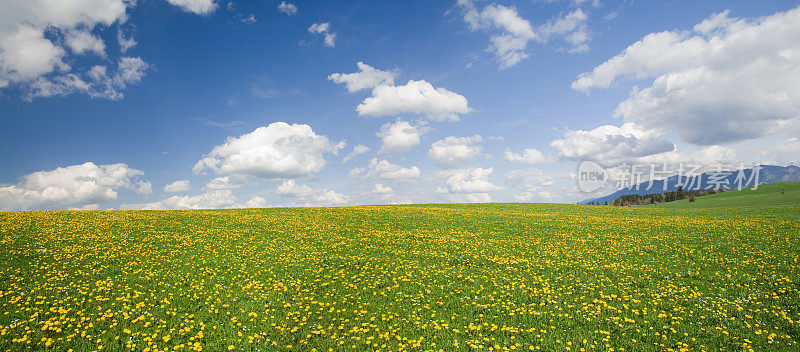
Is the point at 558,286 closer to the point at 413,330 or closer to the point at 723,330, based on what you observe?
the point at 723,330

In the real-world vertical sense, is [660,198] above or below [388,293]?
below

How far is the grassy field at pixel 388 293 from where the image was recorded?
35.7ft

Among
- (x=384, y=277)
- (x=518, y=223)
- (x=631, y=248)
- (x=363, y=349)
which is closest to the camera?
(x=363, y=349)

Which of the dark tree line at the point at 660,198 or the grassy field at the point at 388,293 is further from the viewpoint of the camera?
the dark tree line at the point at 660,198

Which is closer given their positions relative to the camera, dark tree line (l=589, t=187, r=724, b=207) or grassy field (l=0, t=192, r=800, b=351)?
grassy field (l=0, t=192, r=800, b=351)

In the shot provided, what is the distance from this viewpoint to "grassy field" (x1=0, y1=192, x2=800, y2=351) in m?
10.9

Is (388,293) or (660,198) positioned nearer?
(388,293)

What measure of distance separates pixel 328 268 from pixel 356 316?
6.21m

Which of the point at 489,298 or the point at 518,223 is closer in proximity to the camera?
the point at 489,298

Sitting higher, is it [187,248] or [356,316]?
[187,248]

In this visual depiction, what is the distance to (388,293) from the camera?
14.8 meters

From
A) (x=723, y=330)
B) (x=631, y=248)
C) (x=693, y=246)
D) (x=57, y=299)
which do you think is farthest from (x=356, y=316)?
(x=693, y=246)

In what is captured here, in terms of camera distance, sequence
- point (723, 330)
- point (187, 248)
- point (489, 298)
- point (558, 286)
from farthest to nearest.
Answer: point (187, 248)
point (558, 286)
point (489, 298)
point (723, 330)

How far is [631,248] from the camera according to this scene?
2452cm
